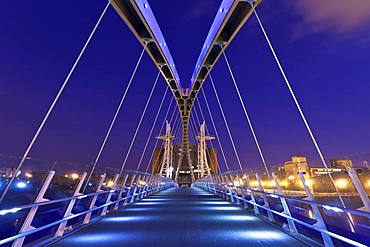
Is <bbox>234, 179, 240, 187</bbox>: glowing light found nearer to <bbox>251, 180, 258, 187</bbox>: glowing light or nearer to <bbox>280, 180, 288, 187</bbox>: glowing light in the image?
<bbox>251, 180, 258, 187</bbox>: glowing light

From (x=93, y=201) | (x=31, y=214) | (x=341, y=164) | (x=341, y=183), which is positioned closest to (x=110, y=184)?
(x=93, y=201)

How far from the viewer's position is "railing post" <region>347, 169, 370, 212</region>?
3.02 metres

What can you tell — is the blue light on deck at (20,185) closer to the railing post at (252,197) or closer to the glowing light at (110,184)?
the glowing light at (110,184)

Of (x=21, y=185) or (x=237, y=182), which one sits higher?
(x=237, y=182)

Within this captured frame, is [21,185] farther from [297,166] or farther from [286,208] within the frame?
[286,208]

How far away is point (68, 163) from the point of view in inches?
200

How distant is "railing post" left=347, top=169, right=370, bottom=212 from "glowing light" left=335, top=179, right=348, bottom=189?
1.14 feet

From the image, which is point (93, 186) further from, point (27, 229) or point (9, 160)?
point (9, 160)

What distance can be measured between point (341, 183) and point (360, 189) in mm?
697

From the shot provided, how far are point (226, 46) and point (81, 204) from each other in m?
12.3

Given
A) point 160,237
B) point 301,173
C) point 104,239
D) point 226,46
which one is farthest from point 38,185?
point 226,46

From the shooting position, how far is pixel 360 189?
3.17 meters

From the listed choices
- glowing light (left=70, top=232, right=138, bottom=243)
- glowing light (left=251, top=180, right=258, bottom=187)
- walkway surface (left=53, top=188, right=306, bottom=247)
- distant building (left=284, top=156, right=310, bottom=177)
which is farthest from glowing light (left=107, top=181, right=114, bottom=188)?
distant building (left=284, top=156, right=310, bottom=177)

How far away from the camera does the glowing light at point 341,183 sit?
3.66 metres
